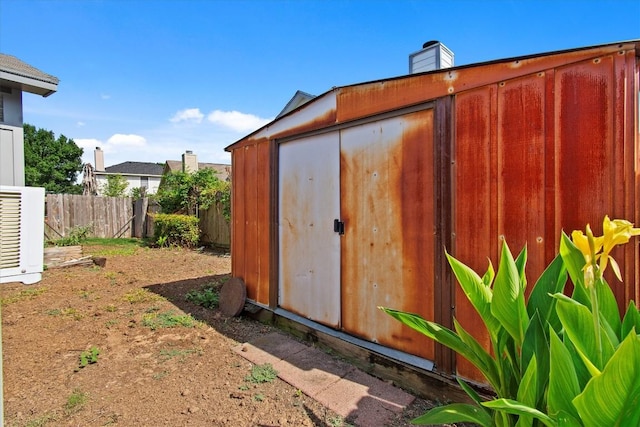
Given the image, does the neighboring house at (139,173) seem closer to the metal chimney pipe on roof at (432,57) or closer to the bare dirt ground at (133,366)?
the bare dirt ground at (133,366)

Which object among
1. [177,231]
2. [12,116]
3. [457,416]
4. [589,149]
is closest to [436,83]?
[589,149]

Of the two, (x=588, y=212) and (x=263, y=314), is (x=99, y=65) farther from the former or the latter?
(x=588, y=212)

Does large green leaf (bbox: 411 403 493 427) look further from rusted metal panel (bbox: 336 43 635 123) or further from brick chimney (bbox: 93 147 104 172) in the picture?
brick chimney (bbox: 93 147 104 172)

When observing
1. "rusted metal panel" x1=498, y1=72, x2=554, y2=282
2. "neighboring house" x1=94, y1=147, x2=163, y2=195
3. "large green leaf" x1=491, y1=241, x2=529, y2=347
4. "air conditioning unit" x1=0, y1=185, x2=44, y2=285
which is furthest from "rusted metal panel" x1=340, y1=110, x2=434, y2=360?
"neighboring house" x1=94, y1=147, x2=163, y2=195

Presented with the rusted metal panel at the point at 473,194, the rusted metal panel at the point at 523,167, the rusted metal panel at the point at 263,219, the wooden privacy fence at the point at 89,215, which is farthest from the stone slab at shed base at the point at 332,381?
the wooden privacy fence at the point at 89,215

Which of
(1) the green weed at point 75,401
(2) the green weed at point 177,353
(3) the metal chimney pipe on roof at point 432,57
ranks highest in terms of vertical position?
(3) the metal chimney pipe on roof at point 432,57

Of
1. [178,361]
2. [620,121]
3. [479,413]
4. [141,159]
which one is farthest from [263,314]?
[141,159]

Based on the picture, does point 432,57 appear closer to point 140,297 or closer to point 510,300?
point 510,300

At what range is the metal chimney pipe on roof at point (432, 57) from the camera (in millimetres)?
4652

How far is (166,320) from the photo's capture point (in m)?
3.93

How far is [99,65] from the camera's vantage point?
672cm

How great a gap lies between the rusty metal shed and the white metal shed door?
18 millimetres

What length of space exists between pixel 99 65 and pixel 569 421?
8.85 m

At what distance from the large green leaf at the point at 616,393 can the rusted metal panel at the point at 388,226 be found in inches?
55.0
